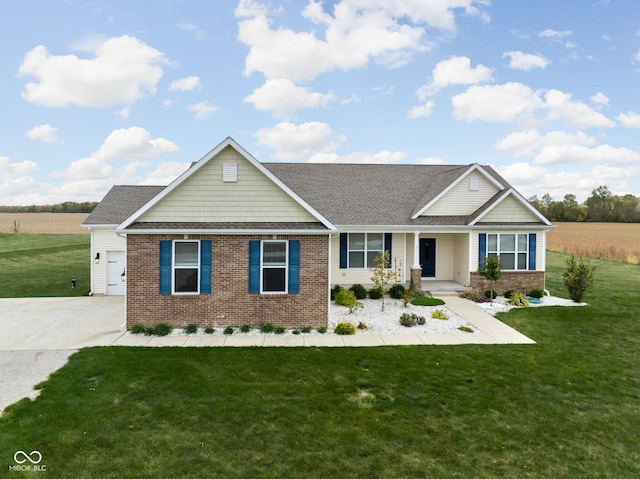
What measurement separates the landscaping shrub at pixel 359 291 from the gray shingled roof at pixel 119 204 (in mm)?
10662

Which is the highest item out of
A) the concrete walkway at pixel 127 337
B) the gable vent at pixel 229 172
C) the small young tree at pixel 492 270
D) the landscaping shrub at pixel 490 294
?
the gable vent at pixel 229 172

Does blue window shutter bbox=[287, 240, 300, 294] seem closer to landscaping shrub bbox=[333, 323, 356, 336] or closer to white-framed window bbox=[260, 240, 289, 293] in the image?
white-framed window bbox=[260, 240, 289, 293]

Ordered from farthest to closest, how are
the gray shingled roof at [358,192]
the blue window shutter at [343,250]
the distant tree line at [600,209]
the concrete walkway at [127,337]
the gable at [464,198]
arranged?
the distant tree line at [600,209] → the gable at [464,198] → the blue window shutter at [343,250] → the gray shingled roof at [358,192] → the concrete walkway at [127,337]

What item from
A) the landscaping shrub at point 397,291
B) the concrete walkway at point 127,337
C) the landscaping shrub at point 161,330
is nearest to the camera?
the concrete walkway at point 127,337

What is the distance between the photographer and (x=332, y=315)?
15.0 metres

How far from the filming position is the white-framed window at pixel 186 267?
12.9m

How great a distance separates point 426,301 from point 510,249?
17.9 ft

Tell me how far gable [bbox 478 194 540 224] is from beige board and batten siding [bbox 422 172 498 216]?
39.6 inches

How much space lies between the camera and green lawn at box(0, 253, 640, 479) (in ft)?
19.4

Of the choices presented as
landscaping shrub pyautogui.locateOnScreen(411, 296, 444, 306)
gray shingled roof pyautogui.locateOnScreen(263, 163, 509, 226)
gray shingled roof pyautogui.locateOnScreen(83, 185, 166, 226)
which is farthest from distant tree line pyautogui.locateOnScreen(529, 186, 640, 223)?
gray shingled roof pyautogui.locateOnScreen(83, 185, 166, 226)

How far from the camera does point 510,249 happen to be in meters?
18.9

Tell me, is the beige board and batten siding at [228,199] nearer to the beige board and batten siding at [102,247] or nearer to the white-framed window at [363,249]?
the white-framed window at [363,249]

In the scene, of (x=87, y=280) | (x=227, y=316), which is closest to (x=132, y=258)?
(x=227, y=316)

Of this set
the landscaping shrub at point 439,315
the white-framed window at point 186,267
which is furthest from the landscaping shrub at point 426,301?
the white-framed window at point 186,267
